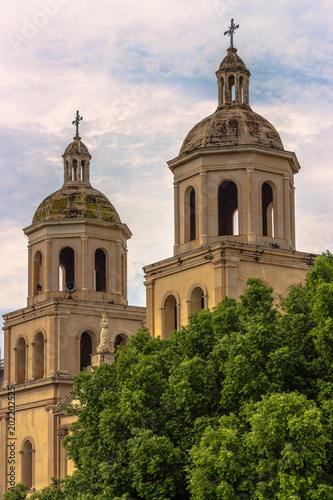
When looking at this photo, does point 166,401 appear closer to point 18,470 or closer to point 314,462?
point 314,462

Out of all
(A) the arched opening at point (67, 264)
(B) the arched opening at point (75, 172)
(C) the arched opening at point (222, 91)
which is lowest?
(A) the arched opening at point (67, 264)

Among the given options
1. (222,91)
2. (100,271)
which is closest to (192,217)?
(222,91)

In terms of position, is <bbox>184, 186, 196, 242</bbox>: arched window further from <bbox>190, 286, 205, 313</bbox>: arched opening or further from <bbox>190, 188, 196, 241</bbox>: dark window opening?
<bbox>190, 286, 205, 313</bbox>: arched opening

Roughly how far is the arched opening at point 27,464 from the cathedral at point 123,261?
0.05 metres

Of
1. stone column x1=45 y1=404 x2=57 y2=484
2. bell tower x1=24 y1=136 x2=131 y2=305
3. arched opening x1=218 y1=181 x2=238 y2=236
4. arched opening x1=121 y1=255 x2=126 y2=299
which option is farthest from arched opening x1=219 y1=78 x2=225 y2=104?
stone column x1=45 y1=404 x2=57 y2=484

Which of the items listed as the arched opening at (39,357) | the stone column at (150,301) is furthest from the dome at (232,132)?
the arched opening at (39,357)

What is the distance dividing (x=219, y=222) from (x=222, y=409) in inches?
479

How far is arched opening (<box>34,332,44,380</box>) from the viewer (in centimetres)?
5015

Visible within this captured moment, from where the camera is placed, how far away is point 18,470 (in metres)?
50.4

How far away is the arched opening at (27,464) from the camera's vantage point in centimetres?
5028

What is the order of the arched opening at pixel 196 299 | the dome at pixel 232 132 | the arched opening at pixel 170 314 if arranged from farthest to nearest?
the arched opening at pixel 170 314, the dome at pixel 232 132, the arched opening at pixel 196 299

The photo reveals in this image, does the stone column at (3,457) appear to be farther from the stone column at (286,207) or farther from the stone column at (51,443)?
the stone column at (286,207)

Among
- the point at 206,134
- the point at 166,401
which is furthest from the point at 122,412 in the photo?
the point at 206,134

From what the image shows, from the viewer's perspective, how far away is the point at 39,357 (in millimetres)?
50469
